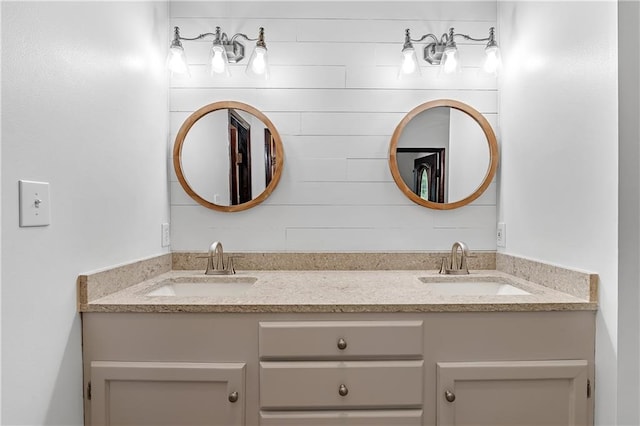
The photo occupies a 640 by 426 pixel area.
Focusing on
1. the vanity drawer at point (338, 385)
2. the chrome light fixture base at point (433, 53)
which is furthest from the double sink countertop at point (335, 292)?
the chrome light fixture base at point (433, 53)

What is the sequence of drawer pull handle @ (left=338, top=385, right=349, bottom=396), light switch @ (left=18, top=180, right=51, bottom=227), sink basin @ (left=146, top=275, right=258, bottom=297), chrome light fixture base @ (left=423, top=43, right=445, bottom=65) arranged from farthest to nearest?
chrome light fixture base @ (left=423, top=43, right=445, bottom=65) < sink basin @ (left=146, top=275, right=258, bottom=297) < drawer pull handle @ (left=338, top=385, right=349, bottom=396) < light switch @ (left=18, top=180, right=51, bottom=227)

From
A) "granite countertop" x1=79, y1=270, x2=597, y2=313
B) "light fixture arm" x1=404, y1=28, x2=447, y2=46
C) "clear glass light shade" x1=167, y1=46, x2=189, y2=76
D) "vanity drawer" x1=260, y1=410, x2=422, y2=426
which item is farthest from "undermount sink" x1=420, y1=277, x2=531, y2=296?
"clear glass light shade" x1=167, y1=46, x2=189, y2=76

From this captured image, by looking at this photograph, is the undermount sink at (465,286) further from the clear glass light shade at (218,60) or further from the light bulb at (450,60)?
the clear glass light shade at (218,60)

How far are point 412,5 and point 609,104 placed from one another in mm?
1088

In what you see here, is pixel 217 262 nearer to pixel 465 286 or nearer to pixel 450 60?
pixel 465 286

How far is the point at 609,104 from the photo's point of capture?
3.93ft

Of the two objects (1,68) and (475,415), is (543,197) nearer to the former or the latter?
(475,415)

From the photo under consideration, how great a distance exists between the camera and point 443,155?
1917 mm

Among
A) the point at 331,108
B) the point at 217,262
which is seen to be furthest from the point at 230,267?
the point at 331,108

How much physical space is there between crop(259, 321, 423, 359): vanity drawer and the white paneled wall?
0.68 metres

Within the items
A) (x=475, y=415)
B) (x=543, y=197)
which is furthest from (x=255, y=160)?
(x=475, y=415)

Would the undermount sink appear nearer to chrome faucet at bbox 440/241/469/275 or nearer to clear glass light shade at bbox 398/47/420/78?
chrome faucet at bbox 440/241/469/275

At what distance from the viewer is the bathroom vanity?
50.6 inches

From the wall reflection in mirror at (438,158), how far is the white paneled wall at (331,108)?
0.26ft
